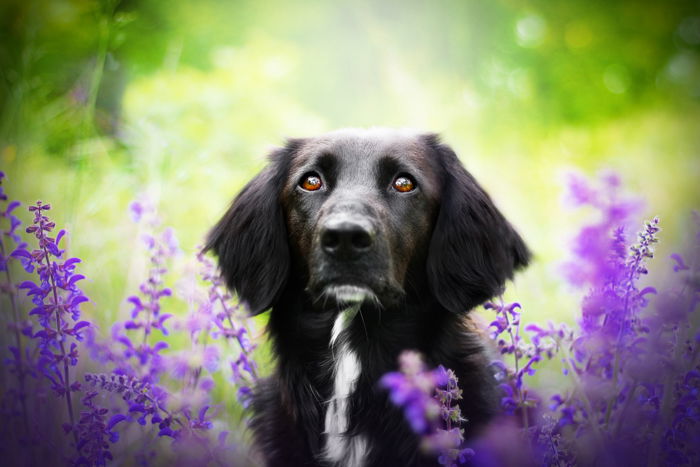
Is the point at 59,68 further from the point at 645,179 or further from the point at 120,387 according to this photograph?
the point at 645,179

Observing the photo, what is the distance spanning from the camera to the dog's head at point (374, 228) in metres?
2.18

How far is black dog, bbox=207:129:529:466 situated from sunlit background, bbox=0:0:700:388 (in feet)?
6.62

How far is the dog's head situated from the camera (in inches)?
86.0

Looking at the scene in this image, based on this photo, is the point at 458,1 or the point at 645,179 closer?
the point at 645,179

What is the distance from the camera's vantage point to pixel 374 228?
2.10m

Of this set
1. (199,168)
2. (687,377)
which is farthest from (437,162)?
(199,168)

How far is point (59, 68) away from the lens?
19.3 feet

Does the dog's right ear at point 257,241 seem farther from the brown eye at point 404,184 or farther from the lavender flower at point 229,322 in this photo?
the brown eye at point 404,184

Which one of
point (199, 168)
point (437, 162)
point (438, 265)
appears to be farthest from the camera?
point (199, 168)

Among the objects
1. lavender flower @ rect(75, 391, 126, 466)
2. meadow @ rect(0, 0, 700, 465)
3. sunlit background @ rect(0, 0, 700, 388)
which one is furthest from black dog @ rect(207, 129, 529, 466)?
sunlit background @ rect(0, 0, 700, 388)

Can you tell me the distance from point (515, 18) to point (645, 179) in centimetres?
286

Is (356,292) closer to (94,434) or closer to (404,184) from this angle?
(404,184)

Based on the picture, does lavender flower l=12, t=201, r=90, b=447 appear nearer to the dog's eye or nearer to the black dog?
the black dog

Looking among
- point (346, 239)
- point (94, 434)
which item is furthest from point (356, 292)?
point (94, 434)
